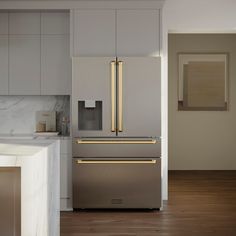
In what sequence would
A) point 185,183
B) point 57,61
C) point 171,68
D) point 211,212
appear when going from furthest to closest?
point 171,68 < point 185,183 < point 57,61 < point 211,212

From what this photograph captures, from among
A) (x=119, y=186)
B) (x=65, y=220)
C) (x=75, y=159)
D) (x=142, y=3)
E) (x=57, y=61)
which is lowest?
(x=65, y=220)

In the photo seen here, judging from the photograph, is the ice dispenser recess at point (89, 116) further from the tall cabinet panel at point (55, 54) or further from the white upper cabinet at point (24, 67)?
the white upper cabinet at point (24, 67)

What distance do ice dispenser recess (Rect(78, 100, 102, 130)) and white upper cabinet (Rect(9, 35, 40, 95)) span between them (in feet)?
2.12

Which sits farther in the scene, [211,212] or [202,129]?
[202,129]

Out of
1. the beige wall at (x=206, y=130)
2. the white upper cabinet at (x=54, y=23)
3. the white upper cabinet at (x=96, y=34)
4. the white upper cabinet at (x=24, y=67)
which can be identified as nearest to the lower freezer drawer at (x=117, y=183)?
the white upper cabinet at (x=24, y=67)

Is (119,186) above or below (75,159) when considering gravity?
below

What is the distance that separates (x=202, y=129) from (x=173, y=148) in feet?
2.09

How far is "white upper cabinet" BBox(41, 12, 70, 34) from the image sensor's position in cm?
515

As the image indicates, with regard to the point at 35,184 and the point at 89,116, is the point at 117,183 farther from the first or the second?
the point at 35,184

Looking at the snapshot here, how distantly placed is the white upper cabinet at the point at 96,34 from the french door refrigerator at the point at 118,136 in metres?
0.16

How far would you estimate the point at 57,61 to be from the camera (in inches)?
203

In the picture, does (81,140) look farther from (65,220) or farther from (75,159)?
(65,220)

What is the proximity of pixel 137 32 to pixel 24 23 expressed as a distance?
135cm

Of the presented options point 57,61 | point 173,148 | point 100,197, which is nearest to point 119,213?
point 100,197
